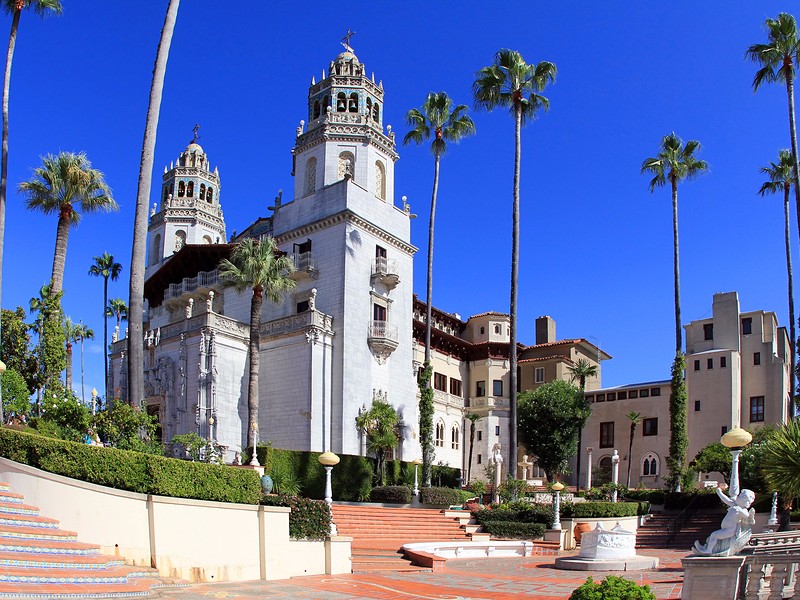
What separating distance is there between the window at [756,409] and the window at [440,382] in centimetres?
2219

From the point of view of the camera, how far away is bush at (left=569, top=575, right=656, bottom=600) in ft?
33.2

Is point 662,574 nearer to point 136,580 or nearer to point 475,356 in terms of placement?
point 136,580

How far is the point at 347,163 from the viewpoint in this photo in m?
46.1

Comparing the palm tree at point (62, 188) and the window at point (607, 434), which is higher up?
the palm tree at point (62, 188)

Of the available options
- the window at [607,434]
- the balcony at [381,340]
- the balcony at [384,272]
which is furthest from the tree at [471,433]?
the balcony at [384,272]

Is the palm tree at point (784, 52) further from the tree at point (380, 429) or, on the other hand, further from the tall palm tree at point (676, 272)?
the tree at point (380, 429)

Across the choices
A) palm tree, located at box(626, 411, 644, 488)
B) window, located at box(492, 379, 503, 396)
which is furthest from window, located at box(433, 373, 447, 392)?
palm tree, located at box(626, 411, 644, 488)

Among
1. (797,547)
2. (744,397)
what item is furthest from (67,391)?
(744,397)

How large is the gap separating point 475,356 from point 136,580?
48.9 m

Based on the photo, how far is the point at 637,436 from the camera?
59.5m

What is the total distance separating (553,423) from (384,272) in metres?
16.0

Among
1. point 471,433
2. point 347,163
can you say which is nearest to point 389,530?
point 347,163

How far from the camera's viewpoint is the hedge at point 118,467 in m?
15.8

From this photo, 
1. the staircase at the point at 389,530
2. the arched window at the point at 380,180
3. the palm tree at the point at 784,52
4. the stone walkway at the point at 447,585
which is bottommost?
the staircase at the point at 389,530
